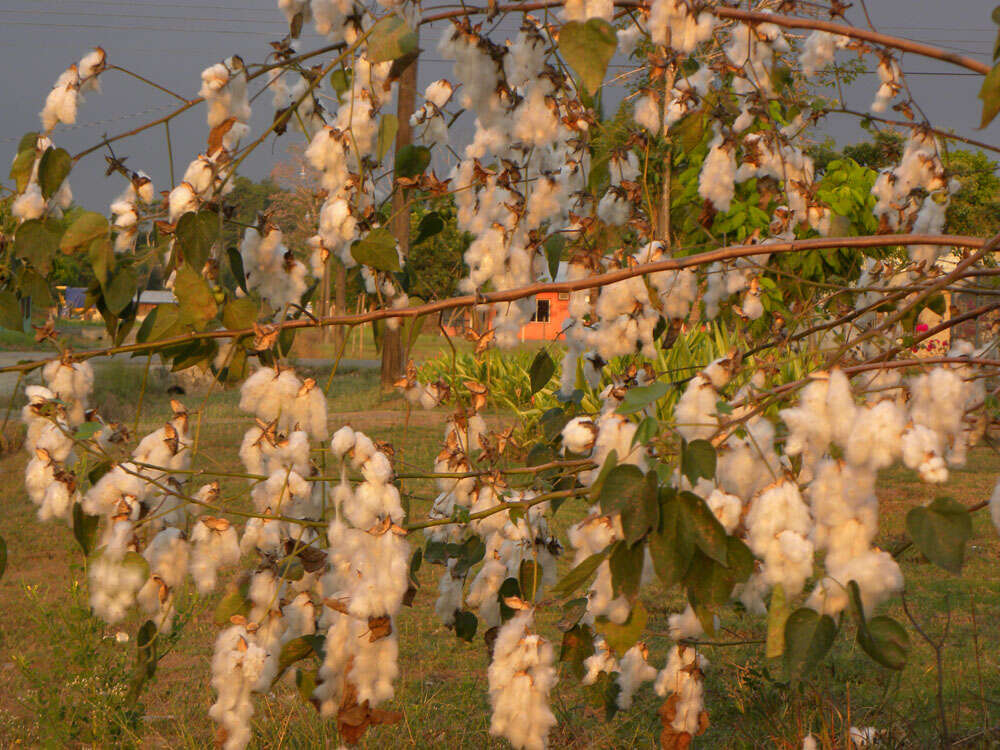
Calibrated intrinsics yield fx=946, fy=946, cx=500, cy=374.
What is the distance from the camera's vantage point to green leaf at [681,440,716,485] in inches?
30.8

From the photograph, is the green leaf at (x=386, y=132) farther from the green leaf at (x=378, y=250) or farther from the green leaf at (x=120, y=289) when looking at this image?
the green leaf at (x=120, y=289)

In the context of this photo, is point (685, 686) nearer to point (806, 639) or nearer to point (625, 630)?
point (625, 630)

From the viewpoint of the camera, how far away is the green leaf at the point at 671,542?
30.9 inches

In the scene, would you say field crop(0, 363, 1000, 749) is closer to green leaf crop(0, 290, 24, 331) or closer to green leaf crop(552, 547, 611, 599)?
green leaf crop(0, 290, 24, 331)

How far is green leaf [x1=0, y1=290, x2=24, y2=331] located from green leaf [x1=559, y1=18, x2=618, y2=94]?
32.8 inches

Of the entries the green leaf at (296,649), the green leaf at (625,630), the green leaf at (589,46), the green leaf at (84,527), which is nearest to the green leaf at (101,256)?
the green leaf at (84,527)

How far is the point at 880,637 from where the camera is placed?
796 mm

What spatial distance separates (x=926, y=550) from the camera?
770 mm

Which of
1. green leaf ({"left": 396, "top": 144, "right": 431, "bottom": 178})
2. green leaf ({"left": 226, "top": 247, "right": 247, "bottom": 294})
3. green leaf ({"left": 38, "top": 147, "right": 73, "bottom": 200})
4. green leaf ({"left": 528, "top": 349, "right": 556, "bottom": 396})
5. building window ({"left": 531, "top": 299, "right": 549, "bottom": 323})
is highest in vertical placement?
green leaf ({"left": 396, "top": 144, "right": 431, "bottom": 178})

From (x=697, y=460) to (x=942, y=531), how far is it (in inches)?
8.1

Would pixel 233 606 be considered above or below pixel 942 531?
below

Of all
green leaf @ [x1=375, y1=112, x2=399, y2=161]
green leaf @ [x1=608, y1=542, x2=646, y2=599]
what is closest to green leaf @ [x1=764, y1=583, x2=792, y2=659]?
green leaf @ [x1=608, y1=542, x2=646, y2=599]

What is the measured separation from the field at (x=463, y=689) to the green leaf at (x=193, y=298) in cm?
32

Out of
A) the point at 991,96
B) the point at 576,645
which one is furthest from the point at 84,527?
the point at 991,96
